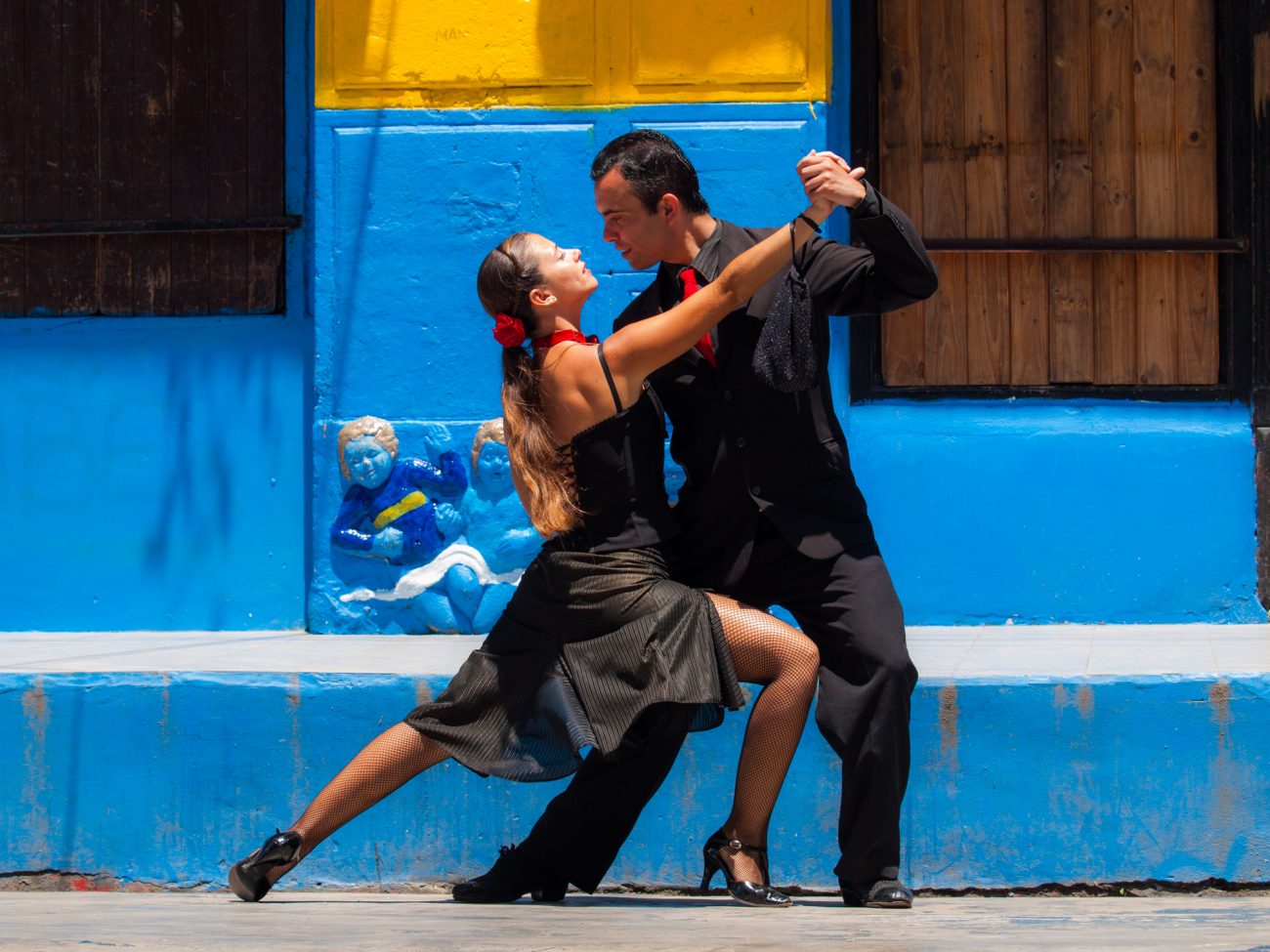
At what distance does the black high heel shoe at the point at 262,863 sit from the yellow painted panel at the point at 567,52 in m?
2.88

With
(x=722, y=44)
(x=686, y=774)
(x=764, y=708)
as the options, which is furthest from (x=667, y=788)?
(x=722, y=44)

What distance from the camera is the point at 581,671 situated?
11.9ft

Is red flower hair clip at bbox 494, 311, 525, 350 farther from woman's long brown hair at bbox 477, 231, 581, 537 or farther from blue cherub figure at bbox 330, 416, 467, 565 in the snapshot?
blue cherub figure at bbox 330, 416, 467, 565

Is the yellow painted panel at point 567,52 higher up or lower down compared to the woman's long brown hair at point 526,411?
higher up

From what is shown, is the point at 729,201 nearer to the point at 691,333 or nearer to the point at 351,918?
the point at 691,333

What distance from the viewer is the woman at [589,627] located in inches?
140

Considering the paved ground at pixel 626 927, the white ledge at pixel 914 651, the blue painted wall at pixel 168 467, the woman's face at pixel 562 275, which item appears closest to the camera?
the paved ground at pixel 626 927

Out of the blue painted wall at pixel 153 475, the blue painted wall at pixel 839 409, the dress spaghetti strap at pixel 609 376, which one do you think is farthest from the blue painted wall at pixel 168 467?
the dress spaghetti strap at pixel 609 376

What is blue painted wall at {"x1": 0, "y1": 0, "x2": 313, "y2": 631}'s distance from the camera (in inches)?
234

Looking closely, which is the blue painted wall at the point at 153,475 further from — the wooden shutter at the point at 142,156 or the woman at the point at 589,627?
the woman at the point at 589,627

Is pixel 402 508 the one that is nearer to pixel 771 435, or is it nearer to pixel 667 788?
pixel 667 788

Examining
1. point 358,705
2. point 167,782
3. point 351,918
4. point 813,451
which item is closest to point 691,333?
point 813,451

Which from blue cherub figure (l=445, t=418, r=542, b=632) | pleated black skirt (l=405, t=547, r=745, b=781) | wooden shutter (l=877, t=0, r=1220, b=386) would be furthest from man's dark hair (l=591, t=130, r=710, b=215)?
wooden shutter (l=877, t=0, r=1220, b=386)

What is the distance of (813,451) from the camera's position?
368 centimetres
